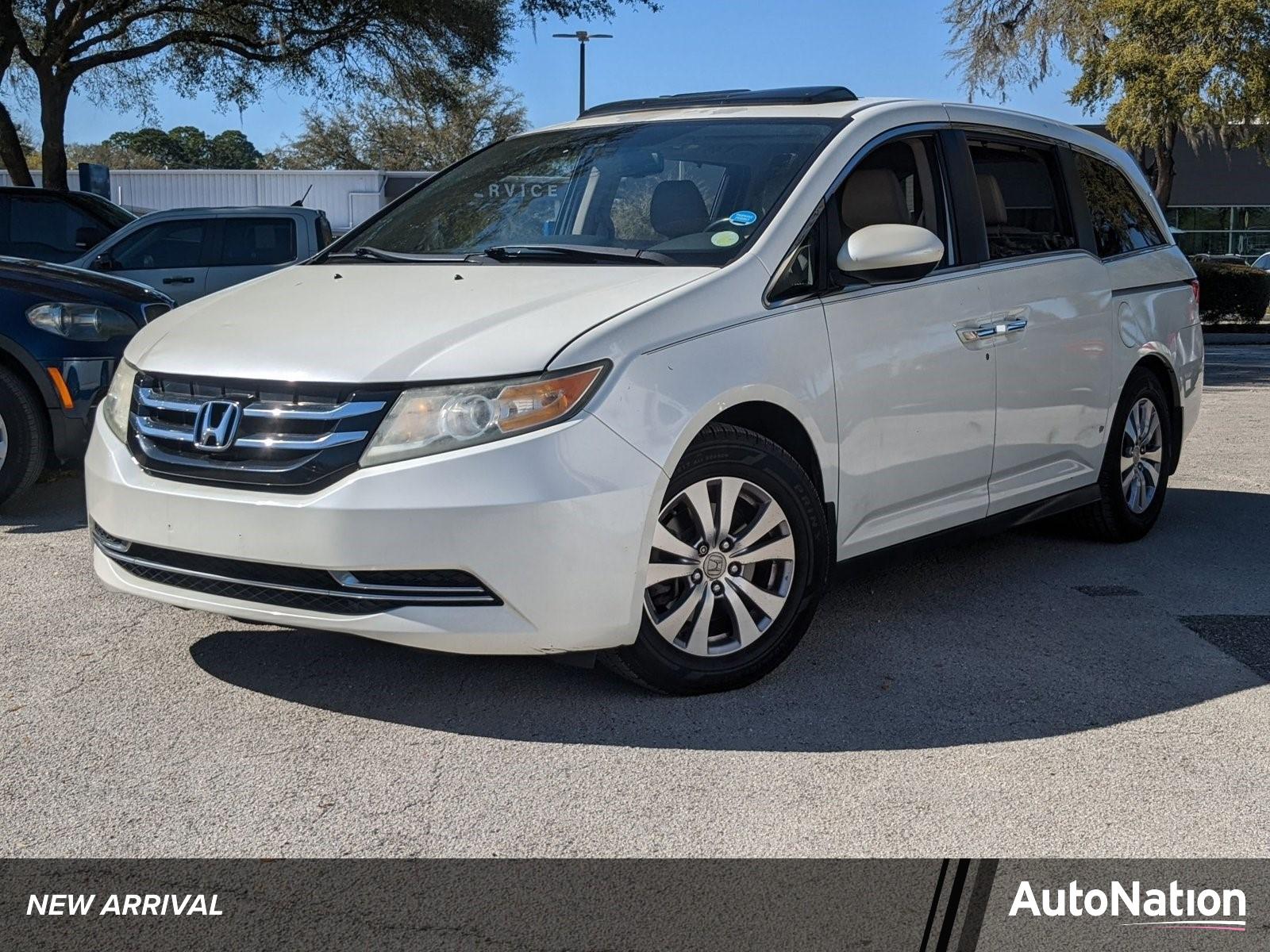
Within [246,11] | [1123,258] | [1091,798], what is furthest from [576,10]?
[1091,798]

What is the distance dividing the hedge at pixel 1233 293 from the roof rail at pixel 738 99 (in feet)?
64.6

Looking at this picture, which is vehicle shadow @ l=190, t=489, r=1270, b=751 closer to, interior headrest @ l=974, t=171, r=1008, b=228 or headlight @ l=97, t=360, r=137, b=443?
headlight @ l=97, t=360, r=137, b=443

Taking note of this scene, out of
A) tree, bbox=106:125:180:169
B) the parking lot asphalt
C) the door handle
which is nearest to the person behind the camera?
the parking lot asphalt

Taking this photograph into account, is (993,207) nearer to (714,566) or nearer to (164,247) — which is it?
(714,566)

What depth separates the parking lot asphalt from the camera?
3.40m

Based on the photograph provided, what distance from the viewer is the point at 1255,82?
85.7ft

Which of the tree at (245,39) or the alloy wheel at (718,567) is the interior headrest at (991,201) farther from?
the tree at (245,39)

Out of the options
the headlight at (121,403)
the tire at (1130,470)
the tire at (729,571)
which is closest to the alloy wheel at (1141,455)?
the tire at (1130,470)

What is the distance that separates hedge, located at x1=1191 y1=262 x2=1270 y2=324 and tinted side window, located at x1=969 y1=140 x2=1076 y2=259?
18.8 m

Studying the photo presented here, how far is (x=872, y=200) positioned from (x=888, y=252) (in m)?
0.46

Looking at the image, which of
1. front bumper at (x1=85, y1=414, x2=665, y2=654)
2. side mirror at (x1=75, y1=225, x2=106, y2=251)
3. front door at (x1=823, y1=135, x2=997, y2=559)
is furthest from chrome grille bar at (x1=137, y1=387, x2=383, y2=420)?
side mirror at (x1=75, y1=225, x2=106, y2=251)

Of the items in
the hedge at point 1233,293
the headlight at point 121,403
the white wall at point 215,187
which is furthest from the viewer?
the white wall at point 215,187

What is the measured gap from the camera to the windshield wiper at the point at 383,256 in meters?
4.96

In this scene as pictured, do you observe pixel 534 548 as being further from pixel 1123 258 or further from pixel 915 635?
pixel 1123 258
